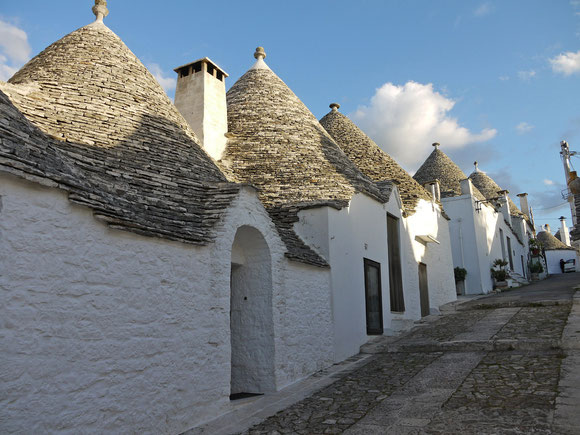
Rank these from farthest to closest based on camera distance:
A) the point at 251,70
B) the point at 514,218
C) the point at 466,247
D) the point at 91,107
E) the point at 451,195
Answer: the point at 514,218
the point at 451,195
the point at 466,247
the point at 251,70
the point at 91,107

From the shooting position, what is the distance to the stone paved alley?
466 centimetres

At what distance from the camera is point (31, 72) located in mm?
7594

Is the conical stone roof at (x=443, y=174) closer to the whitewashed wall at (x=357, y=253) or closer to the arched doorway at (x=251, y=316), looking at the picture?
the whitewashed wall at (x=357, y=253)

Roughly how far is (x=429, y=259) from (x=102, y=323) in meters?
12.2

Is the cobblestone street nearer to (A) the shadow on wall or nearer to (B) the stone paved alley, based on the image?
(B) the stone paved alley

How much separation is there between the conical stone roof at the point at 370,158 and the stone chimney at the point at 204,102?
555cm

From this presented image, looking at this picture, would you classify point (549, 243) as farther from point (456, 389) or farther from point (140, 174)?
point (140, 174)

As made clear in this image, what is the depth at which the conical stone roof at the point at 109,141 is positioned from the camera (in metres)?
4.29

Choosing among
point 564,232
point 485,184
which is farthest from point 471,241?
point 564,232

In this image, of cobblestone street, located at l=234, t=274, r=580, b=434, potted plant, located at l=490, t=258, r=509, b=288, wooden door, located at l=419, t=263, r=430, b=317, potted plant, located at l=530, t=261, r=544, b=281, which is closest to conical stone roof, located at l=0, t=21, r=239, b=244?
cobblestone street, located at l=234, t=274, r=580, b=434

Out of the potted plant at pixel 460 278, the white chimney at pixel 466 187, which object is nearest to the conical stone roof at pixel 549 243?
the white chimney at pixel 466 187

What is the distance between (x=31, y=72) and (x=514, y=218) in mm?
30340

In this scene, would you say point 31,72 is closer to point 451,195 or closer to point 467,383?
point 467,383

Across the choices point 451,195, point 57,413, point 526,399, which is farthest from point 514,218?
point 57,413
